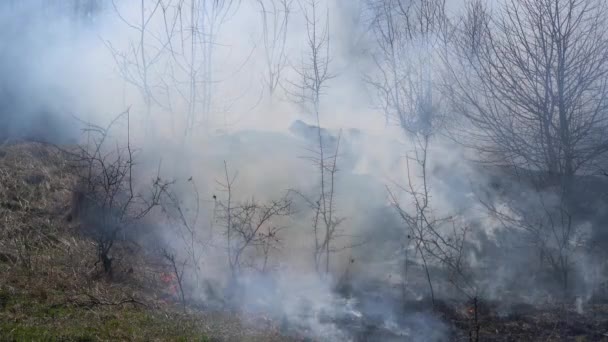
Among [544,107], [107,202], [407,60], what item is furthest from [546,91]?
[107,202]

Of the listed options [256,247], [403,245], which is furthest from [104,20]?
[403,245]

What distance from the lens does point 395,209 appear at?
27.5 feet

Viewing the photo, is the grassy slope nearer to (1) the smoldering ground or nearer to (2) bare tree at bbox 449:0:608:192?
(1) the smoldering ground

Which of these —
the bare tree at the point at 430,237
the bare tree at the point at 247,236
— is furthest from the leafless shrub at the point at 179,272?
the bare tree at the point at 430,237

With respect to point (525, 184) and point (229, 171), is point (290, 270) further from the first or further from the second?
point (525, 184)

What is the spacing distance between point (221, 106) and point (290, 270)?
4.99 m

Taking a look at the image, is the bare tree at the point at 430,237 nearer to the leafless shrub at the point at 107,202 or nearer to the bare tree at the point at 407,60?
the bare tree at the point at 407,60

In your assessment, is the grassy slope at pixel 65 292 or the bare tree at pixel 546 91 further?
the bare tree at pixel 546 91

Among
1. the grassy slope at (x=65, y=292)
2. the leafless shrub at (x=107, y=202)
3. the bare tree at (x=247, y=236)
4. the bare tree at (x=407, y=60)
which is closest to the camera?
the grassy slope at (x=65, y=292)

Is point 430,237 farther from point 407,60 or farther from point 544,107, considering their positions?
point 407,60

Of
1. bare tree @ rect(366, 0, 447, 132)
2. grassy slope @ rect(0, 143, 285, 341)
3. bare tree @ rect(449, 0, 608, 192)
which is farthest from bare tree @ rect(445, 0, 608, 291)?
grassy slope @ rect(0, 143, 285, 341)

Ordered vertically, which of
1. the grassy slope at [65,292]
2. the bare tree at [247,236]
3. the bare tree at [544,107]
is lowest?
the grassy slope at [65,292]

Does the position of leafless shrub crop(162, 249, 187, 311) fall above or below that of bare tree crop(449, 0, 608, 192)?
below

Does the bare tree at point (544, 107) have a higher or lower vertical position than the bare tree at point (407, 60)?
lower
